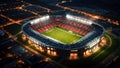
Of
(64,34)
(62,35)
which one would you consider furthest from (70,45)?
(64,34)

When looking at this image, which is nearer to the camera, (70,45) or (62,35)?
(70,45)

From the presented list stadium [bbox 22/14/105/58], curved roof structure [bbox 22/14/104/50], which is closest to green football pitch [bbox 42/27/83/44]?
stadium [bbox 22/14/105/58]

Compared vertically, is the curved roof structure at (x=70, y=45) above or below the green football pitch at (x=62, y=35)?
above

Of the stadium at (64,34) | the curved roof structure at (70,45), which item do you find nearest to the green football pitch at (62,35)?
the stadium at (64,34)

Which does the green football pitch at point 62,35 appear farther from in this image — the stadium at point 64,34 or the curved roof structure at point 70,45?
the curved roof structure at point 70,45

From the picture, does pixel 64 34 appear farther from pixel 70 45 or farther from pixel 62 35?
pixel 70 45

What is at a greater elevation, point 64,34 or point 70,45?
point 70,45

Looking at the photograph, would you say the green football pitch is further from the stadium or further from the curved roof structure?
the curved roof structure
